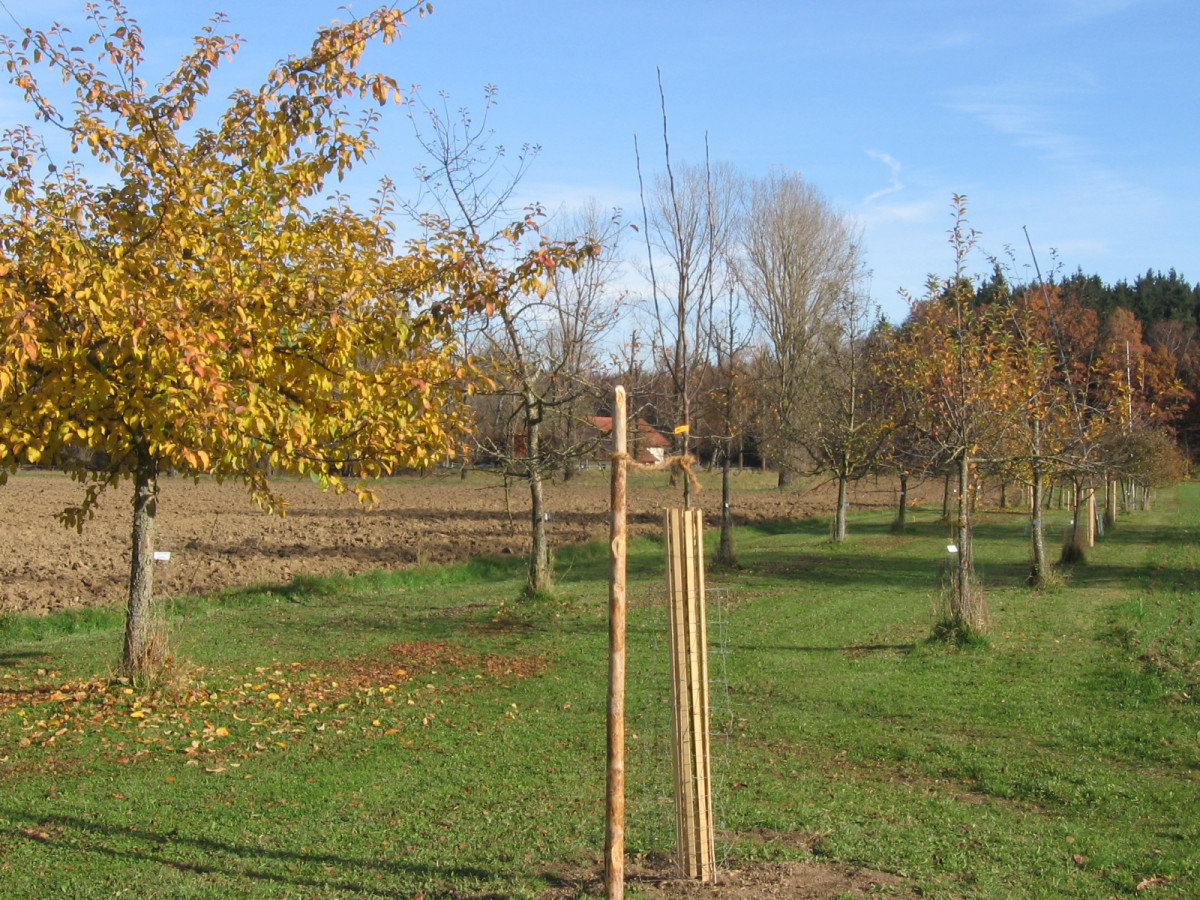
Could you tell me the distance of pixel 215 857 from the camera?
5.15m

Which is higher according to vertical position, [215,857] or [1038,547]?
[1038,547]

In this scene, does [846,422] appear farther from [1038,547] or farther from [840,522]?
[1038,547]

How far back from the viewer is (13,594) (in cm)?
1647

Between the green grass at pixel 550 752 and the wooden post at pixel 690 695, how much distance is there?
45cm

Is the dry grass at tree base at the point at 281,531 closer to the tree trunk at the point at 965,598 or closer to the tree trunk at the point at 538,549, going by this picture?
the tree trunk at the point at 538,549

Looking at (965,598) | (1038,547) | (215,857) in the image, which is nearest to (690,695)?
(215,857)

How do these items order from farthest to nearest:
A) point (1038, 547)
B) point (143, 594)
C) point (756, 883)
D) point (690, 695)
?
point (1038, 547)
point (143, 594)
point (756, 883)
point (690, 695)

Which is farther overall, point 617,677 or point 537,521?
point 537,521

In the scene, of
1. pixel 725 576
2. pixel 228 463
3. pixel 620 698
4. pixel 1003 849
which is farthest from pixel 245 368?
pixel 725 576

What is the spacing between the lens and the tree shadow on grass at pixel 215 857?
480cm

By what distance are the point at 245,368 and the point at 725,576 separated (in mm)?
13021

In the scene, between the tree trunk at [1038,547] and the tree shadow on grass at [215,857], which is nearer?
the tree shadow on grass at [215,857]

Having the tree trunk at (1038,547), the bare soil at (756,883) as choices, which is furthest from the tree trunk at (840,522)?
the bare soil at (756,883)

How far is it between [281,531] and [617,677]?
26.2 meters
